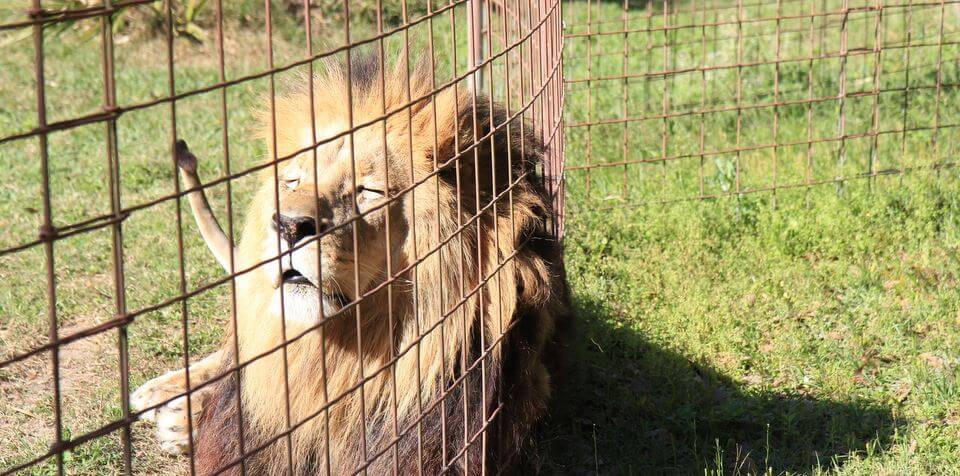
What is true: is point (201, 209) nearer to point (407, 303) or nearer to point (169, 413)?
point (407, 303)

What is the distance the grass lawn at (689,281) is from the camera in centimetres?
359

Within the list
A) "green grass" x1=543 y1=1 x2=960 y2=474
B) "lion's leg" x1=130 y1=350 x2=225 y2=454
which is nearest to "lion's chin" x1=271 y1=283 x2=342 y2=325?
"lion's leg" x1=130 y1=350 x2=225 y2=454

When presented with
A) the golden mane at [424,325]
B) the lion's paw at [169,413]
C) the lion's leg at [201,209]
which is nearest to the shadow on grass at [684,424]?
the golden mane at [424,325]

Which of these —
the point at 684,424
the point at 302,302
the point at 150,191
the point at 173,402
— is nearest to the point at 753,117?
the point at 684,424

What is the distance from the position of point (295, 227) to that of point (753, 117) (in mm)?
4790

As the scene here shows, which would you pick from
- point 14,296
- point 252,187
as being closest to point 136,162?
point 252,187

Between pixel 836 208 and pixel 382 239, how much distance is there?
10.6 ft

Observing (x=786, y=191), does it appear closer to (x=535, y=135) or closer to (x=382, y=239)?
(x=535, y=135)

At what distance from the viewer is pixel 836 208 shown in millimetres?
5223

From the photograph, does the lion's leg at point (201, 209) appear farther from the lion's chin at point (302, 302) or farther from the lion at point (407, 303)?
the lion's chin at point (302, 302)

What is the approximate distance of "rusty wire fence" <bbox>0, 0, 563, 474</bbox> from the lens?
165 cm

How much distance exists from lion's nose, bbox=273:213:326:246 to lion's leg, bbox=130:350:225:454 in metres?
1.03

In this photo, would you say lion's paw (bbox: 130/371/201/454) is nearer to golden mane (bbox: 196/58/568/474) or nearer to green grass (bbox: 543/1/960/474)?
golden mane (bbox: 196/58/568/474)

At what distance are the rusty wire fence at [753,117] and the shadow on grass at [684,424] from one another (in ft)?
5.21
